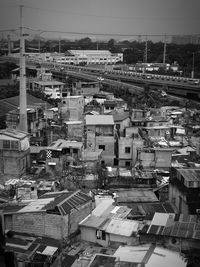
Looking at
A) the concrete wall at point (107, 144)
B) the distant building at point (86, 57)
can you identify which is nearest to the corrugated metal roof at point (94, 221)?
the concrete wall at point (107, 144)

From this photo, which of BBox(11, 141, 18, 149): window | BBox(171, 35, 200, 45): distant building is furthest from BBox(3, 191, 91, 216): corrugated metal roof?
BBox(171, 35, 200, 45): distant building

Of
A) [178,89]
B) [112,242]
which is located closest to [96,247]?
[112,242]

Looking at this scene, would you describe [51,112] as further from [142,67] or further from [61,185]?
[142,67]

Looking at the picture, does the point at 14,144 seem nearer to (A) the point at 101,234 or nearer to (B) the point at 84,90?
(A) the point at 101,234

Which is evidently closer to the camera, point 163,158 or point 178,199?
point 178,199

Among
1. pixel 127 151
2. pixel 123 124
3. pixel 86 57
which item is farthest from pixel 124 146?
pixel 86 57
